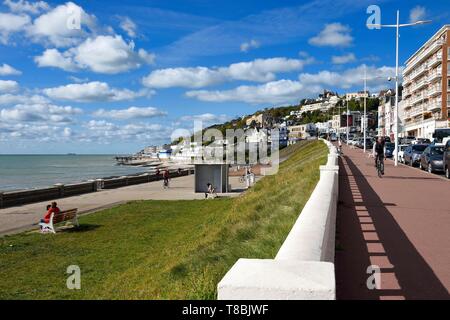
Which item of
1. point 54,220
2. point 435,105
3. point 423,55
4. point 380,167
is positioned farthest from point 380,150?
point 423,55

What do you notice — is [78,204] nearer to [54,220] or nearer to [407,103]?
[54,220]

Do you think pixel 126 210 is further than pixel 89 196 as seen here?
No

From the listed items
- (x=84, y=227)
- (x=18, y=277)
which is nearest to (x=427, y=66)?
(x=84, y=227)

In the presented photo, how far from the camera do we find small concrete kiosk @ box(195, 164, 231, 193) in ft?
103

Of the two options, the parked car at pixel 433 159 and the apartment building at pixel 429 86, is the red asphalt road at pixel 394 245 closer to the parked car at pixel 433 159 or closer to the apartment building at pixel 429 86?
the parked car at pixel 433 159

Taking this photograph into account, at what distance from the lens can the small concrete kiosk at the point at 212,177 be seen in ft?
103

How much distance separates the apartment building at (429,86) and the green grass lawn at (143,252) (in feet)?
196

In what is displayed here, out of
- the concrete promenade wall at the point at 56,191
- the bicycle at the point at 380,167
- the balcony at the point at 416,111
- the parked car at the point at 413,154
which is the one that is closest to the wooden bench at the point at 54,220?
the concrete promenade wall at the point at 56,191

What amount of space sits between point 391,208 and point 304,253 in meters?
7.15

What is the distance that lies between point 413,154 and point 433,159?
19.9 feet

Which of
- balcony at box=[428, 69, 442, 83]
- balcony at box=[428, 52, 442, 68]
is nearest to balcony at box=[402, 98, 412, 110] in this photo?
balcony at box=[428, 69, 442, 83]

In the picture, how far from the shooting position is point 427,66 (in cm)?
8575

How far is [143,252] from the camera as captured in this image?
1325 cm
